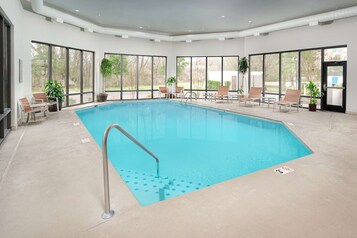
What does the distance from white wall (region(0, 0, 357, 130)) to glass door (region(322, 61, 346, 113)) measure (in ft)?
0.92

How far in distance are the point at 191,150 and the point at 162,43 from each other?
1149 centimetres

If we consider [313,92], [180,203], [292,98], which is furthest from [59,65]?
[313,92]

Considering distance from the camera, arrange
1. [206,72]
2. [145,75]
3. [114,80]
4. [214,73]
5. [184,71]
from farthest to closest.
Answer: [184,71]
[206,72]
[214,73]
[145,75]
[114,80]

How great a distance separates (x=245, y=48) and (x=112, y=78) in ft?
24.5

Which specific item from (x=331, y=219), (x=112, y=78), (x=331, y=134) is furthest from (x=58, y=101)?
(x=331, y=219)

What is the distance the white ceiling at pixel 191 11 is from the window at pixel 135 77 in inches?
91.4

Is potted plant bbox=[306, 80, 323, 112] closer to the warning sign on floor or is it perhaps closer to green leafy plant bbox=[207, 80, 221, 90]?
green leafy plant bbox=[207, 80, 221, 90]

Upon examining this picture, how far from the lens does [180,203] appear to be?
107 inches

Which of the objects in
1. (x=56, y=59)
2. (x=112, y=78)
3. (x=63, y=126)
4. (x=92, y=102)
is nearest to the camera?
(x=63, y=126)

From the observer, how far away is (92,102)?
1323 centimetres

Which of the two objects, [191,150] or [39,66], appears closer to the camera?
[191,150]

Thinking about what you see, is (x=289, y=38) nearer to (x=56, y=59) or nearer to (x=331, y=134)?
(x=331, y=134)

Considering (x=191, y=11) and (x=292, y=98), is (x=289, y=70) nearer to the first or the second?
(x=292, y=98)

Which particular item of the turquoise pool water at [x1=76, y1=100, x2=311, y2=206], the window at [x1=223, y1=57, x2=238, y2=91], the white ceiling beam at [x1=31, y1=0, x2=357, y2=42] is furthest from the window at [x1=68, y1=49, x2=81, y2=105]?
the window at [x1=223, y1=57, x2=238, y2=91]
